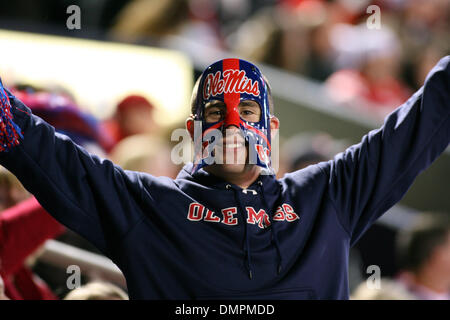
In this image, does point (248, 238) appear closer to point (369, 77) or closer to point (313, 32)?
point (369, 77)

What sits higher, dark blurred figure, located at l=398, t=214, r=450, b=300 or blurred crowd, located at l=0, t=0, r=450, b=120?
blurred crowd, located at l=0, t=0, r=450, b=120

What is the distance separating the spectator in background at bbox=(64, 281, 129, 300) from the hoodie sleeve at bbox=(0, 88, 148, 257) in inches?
13.2

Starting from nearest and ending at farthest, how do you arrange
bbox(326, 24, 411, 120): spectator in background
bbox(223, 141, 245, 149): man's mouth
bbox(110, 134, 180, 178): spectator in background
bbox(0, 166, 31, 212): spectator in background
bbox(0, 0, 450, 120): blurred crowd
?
bbox(223, 141, 245, 149): man's mouth, bbox(0, 166, 31, 212): spectator in background, bbox(110, 134, 180, 178): spectator in background, bbox(0, 0, 450, 120): blurred crowd, bbox(326, 24, 411, 120): spectator in background

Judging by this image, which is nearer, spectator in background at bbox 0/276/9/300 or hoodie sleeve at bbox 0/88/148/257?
hoodie sleeve at bbox 0/88/148/257

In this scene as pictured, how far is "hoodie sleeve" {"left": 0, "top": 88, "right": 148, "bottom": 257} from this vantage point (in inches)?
80.2

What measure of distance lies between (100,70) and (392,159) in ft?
9.45

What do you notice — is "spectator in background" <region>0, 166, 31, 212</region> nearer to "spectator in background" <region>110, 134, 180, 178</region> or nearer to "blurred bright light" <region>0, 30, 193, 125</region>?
"spectator in background" <region>110, 134, 180, 178</region>

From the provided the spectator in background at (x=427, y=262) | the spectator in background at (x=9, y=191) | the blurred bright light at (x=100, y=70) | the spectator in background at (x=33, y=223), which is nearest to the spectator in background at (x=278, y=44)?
the blurred bright light at (x=100, y=70)

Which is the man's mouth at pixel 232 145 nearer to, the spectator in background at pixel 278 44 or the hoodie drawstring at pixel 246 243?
the hoodie drawstring at pixel 246 243

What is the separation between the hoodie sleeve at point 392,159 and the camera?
2291 millimetres

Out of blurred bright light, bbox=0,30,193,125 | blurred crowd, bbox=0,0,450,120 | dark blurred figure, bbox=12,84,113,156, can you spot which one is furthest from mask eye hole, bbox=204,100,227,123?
blurred crowd, bbox=0,0,450,120

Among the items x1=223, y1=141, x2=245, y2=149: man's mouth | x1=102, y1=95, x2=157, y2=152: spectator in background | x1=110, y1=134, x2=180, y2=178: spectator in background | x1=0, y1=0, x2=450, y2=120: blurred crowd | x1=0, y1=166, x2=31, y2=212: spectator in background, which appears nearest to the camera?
x1=223, y1=141, x2=245, y2=149: man's mouth

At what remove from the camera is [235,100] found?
2262 millimetres

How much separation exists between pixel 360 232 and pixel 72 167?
3.02 ft
